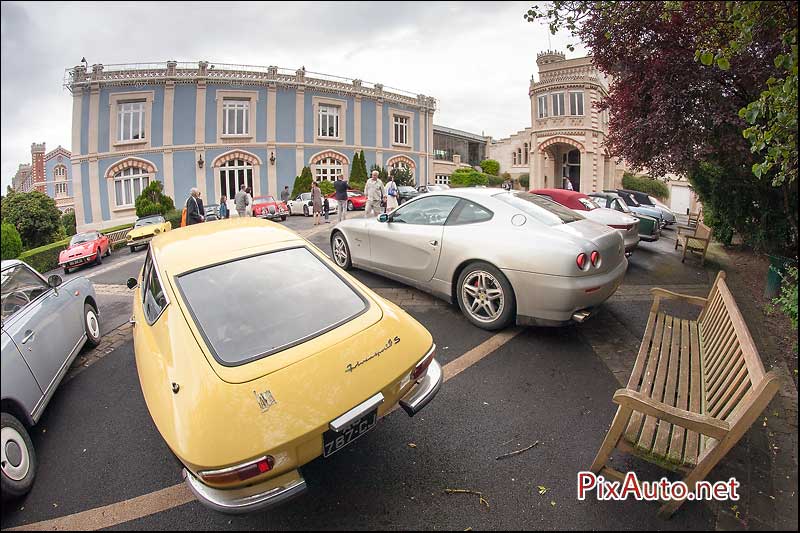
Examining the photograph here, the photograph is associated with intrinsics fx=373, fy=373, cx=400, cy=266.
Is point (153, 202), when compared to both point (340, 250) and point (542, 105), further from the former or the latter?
point (542, 105)

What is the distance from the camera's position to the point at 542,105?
30.6m

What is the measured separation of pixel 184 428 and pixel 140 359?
122cm

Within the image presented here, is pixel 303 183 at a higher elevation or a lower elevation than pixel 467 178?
lower

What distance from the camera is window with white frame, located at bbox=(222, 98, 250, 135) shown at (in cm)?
2441

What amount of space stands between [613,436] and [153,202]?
958 inches

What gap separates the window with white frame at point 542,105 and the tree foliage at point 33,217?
3251 cm

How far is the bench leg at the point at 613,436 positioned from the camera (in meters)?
1.97

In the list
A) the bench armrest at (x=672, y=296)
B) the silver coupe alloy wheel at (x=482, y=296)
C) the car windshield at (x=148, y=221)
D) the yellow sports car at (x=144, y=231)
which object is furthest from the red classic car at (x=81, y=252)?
the bench armrest at (x=672, y=296)

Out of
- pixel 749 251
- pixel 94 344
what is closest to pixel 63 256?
pixel 94 344

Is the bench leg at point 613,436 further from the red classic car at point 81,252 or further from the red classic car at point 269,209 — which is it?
the red classic car at point 269,209

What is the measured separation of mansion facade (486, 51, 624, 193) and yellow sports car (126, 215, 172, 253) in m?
27.2

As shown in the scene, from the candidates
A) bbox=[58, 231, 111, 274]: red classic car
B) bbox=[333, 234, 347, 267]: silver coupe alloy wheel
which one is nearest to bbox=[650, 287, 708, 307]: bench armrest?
bbox=[333, 234, 347, 267]: silver coupe alloy wheel

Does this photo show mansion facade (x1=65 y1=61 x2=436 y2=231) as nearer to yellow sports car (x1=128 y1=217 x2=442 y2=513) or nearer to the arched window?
the arched window

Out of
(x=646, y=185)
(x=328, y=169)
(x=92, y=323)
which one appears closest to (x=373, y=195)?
(x=92, y=323)
